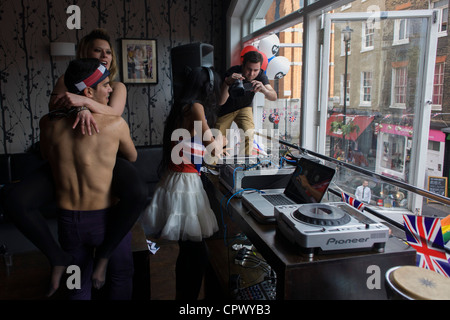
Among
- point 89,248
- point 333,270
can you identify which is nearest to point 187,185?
point 89,248

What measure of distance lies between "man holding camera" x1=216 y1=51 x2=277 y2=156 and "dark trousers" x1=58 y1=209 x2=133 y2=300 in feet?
5.03

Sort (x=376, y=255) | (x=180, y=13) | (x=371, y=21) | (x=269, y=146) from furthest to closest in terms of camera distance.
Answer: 1. (x=180, y=13)
2. (x=269, y=146)
3. (x=371, y=21)
4. (x=376, y=255)

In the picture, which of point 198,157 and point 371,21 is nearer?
point 198,157

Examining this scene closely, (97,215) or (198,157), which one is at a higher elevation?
(198,157)

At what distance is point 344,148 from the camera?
2768 millimetres

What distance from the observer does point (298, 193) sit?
178 centimetres

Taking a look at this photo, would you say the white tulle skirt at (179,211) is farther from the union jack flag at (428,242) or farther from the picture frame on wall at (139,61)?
the picture frame on wall at (139,61)

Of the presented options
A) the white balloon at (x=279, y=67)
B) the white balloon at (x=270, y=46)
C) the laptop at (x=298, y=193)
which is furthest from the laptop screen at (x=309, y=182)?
the white balloon at (x=270, y=46)

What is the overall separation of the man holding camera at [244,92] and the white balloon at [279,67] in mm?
289

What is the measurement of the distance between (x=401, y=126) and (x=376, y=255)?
126 cm

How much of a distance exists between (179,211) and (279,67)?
192 centimetres

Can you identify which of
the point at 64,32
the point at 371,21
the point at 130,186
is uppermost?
the point at 64,32

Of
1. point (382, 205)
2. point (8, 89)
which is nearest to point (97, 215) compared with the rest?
point (382, 205)
